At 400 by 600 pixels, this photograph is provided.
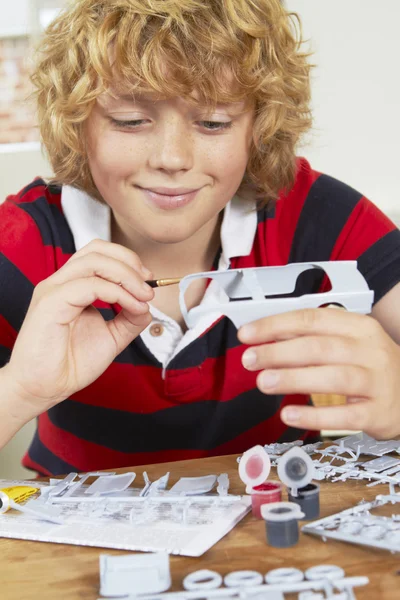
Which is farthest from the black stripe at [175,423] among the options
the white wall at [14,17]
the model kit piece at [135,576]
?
the white wall at [14,17]

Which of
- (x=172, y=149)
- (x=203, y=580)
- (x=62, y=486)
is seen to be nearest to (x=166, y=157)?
(x=172, y=149)

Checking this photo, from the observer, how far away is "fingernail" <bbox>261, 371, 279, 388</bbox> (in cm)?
63

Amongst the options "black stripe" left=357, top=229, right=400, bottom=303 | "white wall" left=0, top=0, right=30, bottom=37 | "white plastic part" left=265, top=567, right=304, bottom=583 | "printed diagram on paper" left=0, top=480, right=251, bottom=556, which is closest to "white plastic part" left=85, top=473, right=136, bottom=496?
"printed diagram on paper" left=0, top=480, right=251, bottom=556

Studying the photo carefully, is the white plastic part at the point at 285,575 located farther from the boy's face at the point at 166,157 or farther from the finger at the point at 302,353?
the boy's face at the point at 166,157

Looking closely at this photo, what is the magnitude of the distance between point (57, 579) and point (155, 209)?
47 cm

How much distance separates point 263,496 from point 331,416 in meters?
0.09

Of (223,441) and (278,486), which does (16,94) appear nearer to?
(223,441)

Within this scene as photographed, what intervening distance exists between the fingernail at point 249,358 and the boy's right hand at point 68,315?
19 cm

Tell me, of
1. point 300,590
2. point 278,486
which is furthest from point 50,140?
point 300,590

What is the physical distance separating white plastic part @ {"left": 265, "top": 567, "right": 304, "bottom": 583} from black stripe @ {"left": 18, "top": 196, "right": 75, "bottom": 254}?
646 mm

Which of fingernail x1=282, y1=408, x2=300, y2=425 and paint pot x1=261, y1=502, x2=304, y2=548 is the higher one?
fingernail x1=282, y1=408, x2=300, y2=425

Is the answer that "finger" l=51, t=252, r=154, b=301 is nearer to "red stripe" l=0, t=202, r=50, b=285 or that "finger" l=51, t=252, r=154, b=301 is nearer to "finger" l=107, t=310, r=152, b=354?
"finger" l=107, t=310, r=152, b=354

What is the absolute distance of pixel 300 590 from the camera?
0.50 m

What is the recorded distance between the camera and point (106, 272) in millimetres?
787
